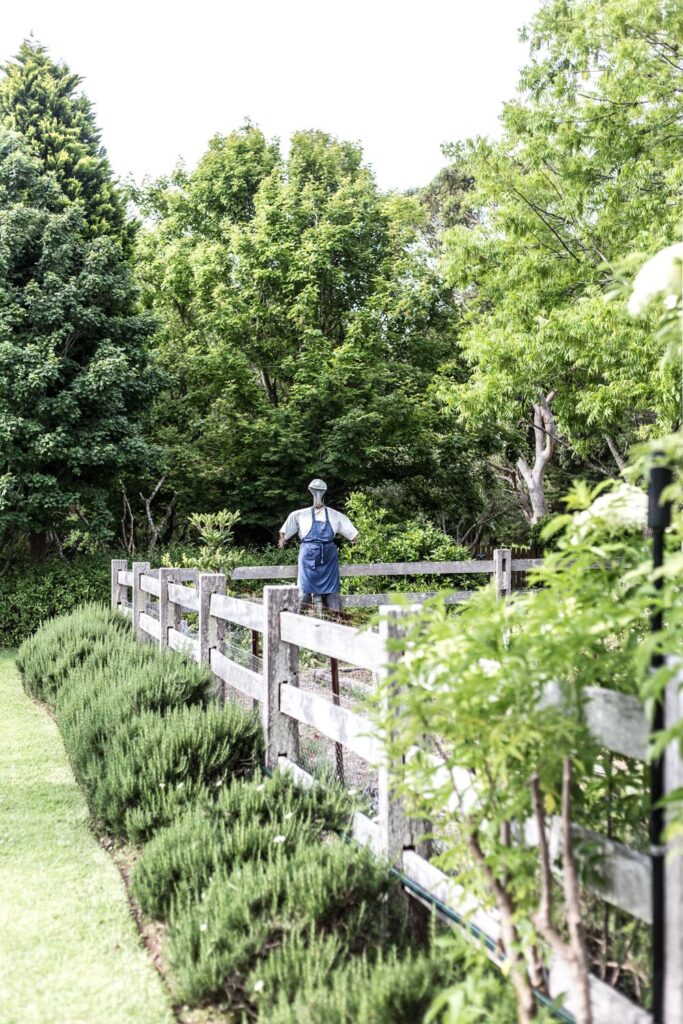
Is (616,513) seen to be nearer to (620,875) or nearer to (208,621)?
(620,875)

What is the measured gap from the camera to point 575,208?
14.8 m

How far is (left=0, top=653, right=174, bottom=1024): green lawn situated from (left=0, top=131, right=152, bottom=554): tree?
392 inches

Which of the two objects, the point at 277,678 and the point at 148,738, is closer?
the point at 148,738

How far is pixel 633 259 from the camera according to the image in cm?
217

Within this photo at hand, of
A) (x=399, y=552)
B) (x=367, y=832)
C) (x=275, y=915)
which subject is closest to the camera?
(x=275, y=915)

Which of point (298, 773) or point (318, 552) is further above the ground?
point (318, 552)

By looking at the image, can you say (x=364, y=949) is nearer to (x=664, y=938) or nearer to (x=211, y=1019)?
(x=211, y=1019)

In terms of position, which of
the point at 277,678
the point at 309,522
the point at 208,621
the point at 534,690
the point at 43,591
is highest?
the point at 309,522

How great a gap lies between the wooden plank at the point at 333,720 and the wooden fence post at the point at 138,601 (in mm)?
5224

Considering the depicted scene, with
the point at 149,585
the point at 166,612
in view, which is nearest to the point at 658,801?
the point at 166,612

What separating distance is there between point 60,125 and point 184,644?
14.0 m

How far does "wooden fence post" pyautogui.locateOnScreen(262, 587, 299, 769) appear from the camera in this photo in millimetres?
5090

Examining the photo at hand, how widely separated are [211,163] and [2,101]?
8309 millimetres

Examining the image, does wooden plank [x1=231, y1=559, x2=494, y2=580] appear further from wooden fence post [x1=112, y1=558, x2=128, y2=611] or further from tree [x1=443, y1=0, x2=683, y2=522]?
tree [x1=443, y1=0, x2=683, y2=522]
